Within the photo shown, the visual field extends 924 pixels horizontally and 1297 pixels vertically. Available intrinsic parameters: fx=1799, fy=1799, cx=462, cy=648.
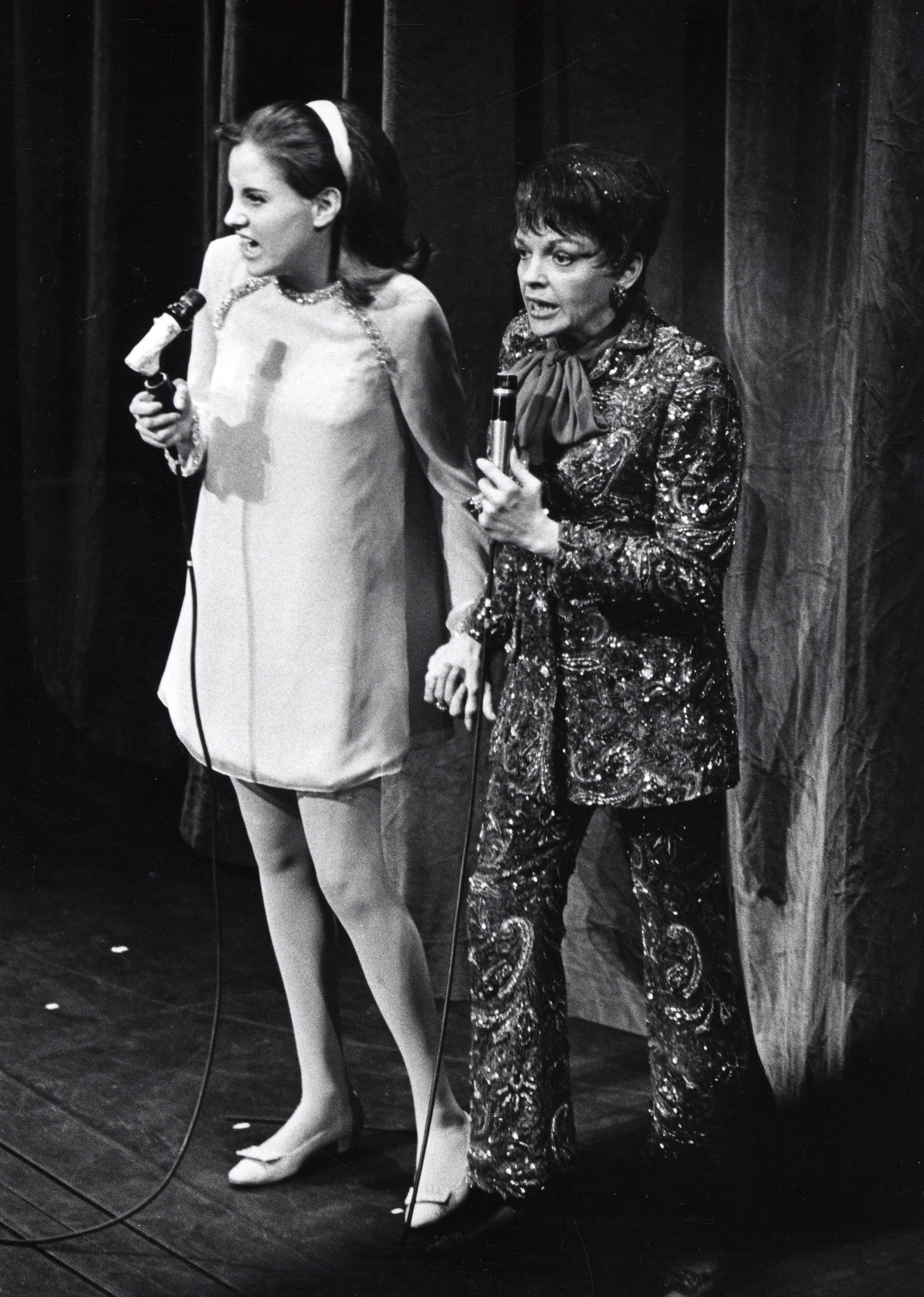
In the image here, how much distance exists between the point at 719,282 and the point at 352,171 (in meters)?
0.59

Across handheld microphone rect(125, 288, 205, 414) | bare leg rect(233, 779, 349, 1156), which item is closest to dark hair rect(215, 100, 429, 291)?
handheld microphone rect(125, 288, 205, 414)

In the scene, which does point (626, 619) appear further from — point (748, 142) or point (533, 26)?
point (533, 26)

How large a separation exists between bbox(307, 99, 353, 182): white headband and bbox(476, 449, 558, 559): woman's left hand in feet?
1.80

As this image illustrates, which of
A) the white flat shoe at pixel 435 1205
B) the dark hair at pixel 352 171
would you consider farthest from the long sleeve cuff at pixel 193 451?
the white flat shoe at pixel 435 1205

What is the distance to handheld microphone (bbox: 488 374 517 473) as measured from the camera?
2490 mm

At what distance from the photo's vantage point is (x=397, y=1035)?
2973mm

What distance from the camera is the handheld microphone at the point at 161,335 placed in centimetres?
271

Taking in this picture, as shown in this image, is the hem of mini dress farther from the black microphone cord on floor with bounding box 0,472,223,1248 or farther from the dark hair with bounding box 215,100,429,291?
the dark hair with bounding box 215,100,429,291

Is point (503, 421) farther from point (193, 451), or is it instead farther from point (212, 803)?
point (212, 803)

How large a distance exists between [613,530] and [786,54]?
760mm

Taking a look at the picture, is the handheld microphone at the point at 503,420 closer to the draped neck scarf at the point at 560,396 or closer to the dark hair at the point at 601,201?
the draped neck scarf at the point at 560,396

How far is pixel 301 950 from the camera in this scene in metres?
3.03

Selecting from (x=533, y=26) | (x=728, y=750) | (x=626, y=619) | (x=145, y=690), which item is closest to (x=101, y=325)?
(x=145, y=690)


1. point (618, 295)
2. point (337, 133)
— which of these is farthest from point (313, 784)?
point (337, 133)
